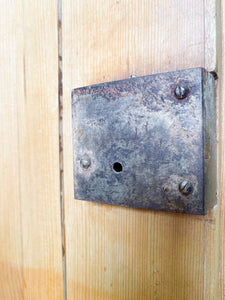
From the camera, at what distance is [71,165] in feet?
1.22

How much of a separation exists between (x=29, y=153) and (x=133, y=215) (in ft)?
0.74

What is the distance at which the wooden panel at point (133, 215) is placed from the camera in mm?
264

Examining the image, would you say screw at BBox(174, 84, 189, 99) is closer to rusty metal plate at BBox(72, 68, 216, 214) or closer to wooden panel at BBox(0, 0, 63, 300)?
rusty metal plate at BBox(72, 68, 216, 214)

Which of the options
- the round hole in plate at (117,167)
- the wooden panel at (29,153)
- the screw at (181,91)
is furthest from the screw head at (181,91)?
the wooden panel at (29,153)

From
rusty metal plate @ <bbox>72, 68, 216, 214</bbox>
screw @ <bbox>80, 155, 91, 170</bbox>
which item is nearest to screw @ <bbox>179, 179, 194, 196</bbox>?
Answer: rusty metal plate @ <bbox>72, 68, 216, 214</bbox>

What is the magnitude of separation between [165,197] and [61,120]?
216 millimetres

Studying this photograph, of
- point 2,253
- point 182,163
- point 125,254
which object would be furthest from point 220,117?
point 2,253

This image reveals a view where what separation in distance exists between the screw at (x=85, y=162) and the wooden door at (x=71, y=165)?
0.06 metres

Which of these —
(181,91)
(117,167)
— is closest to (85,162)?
(117,167)

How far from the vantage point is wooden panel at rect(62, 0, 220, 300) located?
26cm

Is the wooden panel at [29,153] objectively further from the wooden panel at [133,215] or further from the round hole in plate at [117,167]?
the round hole in plate at [117,167]

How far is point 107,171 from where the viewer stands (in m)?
0.30

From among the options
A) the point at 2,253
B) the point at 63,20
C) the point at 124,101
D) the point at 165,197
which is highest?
the point at 63,20

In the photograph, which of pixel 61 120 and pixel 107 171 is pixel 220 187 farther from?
pixel 61 120
